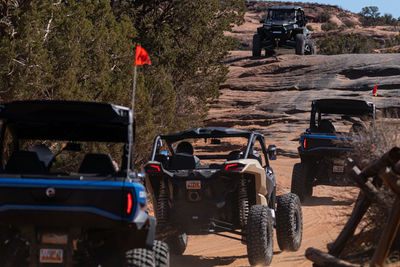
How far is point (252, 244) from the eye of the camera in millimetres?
7805

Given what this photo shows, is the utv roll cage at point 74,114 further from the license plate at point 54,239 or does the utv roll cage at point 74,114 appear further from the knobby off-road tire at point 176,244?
the knobby off-road tire at point 176,244

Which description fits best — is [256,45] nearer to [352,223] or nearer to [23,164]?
[352,223]

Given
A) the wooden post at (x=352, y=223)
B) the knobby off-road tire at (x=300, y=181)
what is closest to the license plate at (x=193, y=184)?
the wooden post at (x=352, y=223)

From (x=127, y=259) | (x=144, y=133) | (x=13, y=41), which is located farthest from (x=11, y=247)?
(x=144, y=133)

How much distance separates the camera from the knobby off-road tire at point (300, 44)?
1455 inches

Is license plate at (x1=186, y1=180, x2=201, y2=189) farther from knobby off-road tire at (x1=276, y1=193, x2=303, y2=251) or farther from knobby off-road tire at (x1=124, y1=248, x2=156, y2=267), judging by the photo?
knobby off-road tire at (x1=124, y1=248, x2=156, y2=267)

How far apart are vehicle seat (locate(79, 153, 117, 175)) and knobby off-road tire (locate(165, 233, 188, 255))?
135 inches

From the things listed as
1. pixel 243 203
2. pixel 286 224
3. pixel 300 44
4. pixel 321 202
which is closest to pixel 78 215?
pixel 243 203

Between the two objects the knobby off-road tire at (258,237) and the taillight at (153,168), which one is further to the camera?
the taillight at (153,168)

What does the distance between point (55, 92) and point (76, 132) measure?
5.67 meters

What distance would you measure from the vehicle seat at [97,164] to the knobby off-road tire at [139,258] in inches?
35.0

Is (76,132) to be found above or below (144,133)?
above

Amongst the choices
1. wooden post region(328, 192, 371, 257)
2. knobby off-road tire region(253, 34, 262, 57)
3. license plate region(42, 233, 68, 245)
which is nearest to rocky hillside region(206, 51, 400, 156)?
knobby off-road tire region(253, 34, 262, 57)

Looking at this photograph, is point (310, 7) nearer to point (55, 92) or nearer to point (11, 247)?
point (55, 92)
